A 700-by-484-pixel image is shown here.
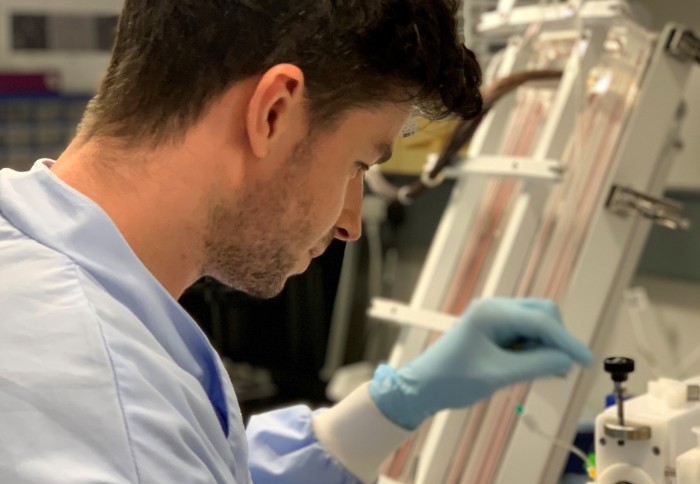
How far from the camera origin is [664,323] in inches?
83.5

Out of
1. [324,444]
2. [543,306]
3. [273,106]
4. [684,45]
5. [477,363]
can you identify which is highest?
[684,45]

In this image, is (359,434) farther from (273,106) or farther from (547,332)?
(273,106)

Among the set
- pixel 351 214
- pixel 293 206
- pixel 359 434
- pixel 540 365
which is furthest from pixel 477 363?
pixel 293 206

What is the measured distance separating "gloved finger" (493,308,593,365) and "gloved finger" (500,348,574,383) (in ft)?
0.05

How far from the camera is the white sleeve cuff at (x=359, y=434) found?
4.17 ft

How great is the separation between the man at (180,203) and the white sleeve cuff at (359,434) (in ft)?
1.17

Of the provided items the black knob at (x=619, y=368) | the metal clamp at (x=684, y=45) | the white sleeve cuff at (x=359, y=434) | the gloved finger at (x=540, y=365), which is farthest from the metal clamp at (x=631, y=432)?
the metal clamp at (x=684, y=45)

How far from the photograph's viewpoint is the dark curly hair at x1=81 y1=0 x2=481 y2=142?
841mm

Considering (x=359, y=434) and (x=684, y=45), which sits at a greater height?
(x=684, y=45)

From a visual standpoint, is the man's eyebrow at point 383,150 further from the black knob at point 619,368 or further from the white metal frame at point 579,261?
the white metal frame at point 579,261

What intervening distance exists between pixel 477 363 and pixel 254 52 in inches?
26.3

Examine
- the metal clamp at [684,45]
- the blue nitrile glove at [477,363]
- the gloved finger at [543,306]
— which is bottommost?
the blue nitrile glove at [477,363]

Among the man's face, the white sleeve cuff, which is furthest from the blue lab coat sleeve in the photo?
the man's face

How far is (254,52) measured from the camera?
0.84m
